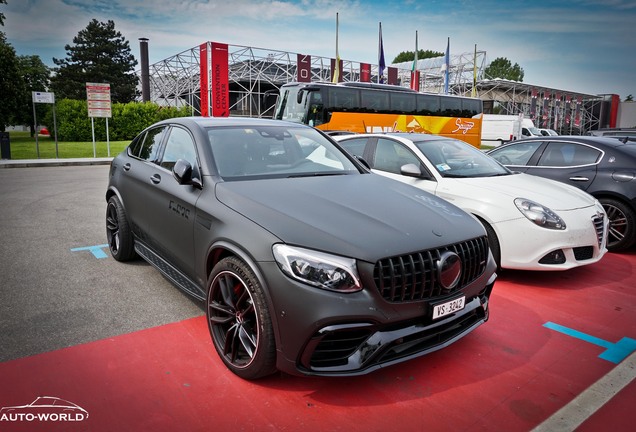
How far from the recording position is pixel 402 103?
859 inches

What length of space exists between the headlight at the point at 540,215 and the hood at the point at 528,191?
100 millimetres

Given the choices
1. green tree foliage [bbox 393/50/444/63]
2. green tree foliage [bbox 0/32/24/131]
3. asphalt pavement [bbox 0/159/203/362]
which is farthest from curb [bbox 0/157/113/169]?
green tree foliage [bbox 393/50/444/63]

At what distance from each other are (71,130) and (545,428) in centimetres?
3526

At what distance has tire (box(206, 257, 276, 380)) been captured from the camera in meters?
2.68

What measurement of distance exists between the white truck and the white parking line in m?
37.7

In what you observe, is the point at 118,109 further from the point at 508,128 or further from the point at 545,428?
the point at 545,428

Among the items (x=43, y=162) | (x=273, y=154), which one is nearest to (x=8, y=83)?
(x=43, y=162)

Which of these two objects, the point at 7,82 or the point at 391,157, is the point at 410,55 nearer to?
the point at 7,82

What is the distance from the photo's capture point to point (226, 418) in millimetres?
2564

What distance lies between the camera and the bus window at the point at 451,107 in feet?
79.0

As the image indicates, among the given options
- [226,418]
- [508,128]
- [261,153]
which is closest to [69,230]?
[261,153]

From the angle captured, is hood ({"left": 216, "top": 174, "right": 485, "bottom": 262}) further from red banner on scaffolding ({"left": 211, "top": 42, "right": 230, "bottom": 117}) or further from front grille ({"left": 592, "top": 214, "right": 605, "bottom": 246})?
red banner on scaffolding ({"left": 211, "top": 42, "right": 230, "bottom": 117})

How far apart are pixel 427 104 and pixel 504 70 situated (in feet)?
340

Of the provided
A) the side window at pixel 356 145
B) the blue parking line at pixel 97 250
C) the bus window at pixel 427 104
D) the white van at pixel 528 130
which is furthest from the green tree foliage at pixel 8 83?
the white van at pixel 528 130
